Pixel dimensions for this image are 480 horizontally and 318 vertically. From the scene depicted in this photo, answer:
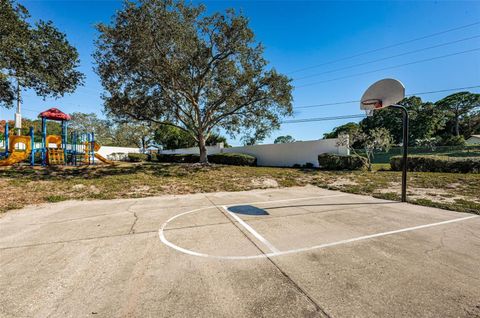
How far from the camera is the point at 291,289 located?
194 centimetres

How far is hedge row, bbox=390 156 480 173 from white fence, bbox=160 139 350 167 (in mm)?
3329

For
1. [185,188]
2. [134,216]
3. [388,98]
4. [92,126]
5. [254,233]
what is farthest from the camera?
[92,126]

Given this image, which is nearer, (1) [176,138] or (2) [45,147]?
(2) [45,147]

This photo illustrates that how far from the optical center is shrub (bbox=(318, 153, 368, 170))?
1273cm

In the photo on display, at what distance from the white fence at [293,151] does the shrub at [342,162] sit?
1107mm

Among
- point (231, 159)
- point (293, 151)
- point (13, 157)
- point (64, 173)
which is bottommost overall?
point (64, 173)

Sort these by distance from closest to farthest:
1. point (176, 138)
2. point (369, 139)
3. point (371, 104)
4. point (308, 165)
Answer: point (371, 104)
point (369, 139)
point (308, 165)
point (176, 138)

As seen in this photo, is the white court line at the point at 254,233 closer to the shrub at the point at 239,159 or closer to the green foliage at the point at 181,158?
the shrub at the point at 239,159

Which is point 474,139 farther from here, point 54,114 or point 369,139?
point 54,114

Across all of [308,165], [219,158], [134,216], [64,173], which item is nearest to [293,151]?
[308,165]

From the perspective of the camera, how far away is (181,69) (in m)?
11.9

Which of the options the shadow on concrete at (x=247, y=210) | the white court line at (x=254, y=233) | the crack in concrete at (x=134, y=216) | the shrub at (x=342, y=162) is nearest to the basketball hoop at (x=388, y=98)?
the shadow on concrete at (x=247, y=210)

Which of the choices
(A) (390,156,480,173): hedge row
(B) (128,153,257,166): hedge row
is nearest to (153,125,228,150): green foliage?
(B) (128,153,257,166): hedge row

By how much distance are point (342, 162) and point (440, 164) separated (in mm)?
4649
